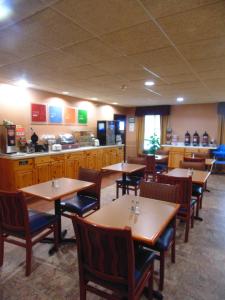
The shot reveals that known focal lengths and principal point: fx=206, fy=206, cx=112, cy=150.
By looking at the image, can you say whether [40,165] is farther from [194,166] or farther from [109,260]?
[109,260]

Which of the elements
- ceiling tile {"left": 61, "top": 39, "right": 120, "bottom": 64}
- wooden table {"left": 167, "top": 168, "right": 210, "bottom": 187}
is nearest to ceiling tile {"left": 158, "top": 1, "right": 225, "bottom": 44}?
ceiling tile {"left": 61, "top": 39, "right": 120, "bottom": 64}

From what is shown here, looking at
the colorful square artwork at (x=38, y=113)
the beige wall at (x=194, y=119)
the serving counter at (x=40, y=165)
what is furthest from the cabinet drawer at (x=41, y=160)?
the beige wall at (x=194, y=119)

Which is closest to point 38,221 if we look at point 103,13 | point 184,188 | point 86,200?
point 86,200

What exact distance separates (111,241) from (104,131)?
5.57 meters

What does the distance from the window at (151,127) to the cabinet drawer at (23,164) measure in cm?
532

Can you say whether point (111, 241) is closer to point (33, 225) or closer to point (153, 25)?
point (33, 225)

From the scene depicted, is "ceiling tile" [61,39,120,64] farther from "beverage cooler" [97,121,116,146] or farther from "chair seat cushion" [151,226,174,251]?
"beverage cooler" [97,121,116,146]

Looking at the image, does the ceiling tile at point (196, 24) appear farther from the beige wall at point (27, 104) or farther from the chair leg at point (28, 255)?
the beige wall at point (27, 104)

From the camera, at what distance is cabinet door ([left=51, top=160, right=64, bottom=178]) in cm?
460

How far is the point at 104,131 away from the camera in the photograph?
22.1 feet

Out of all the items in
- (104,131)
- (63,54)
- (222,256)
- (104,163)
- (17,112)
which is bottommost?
(222,256)

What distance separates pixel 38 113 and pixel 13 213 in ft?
11.0

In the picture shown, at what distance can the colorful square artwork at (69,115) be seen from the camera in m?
5.74

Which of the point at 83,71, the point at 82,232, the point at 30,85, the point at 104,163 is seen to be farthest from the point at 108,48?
the point at 104,163
